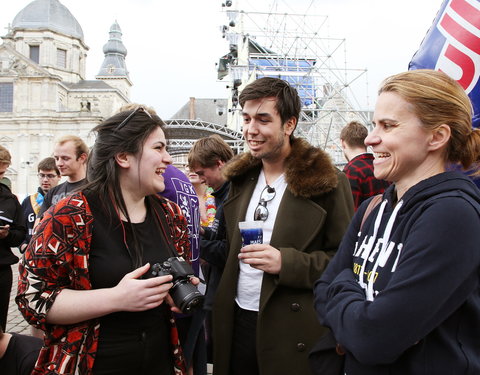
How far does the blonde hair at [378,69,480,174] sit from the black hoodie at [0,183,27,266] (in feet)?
12.2

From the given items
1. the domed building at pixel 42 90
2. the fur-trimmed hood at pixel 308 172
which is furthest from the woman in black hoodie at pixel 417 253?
the domed building at pixel 42 90

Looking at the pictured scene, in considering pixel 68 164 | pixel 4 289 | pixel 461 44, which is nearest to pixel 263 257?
pixel 461 44

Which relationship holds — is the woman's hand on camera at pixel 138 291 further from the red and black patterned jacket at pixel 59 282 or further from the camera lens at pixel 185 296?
the red and black patterned jacket at pixel 59 282

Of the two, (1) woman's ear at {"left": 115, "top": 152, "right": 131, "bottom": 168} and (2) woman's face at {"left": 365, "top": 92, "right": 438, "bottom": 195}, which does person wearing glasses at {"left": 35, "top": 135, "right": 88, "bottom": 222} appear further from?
(2) woman's face at {"left": 365, "top": 92, "right": 438, "bottom": 195}

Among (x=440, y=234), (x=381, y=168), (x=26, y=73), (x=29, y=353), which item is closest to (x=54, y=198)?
(x=29, y=353)

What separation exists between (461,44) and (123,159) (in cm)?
211

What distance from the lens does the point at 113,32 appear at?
2963 inches

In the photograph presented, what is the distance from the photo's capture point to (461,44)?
2.34 m

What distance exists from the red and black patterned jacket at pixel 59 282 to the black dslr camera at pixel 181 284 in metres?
0.30

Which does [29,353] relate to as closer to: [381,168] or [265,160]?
[265,160]

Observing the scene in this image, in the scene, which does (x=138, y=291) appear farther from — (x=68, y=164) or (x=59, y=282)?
(x=68, y=164)

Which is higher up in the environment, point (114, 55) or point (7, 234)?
point (114, 55)

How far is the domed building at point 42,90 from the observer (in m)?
46.5

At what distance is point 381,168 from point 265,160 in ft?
3.39
